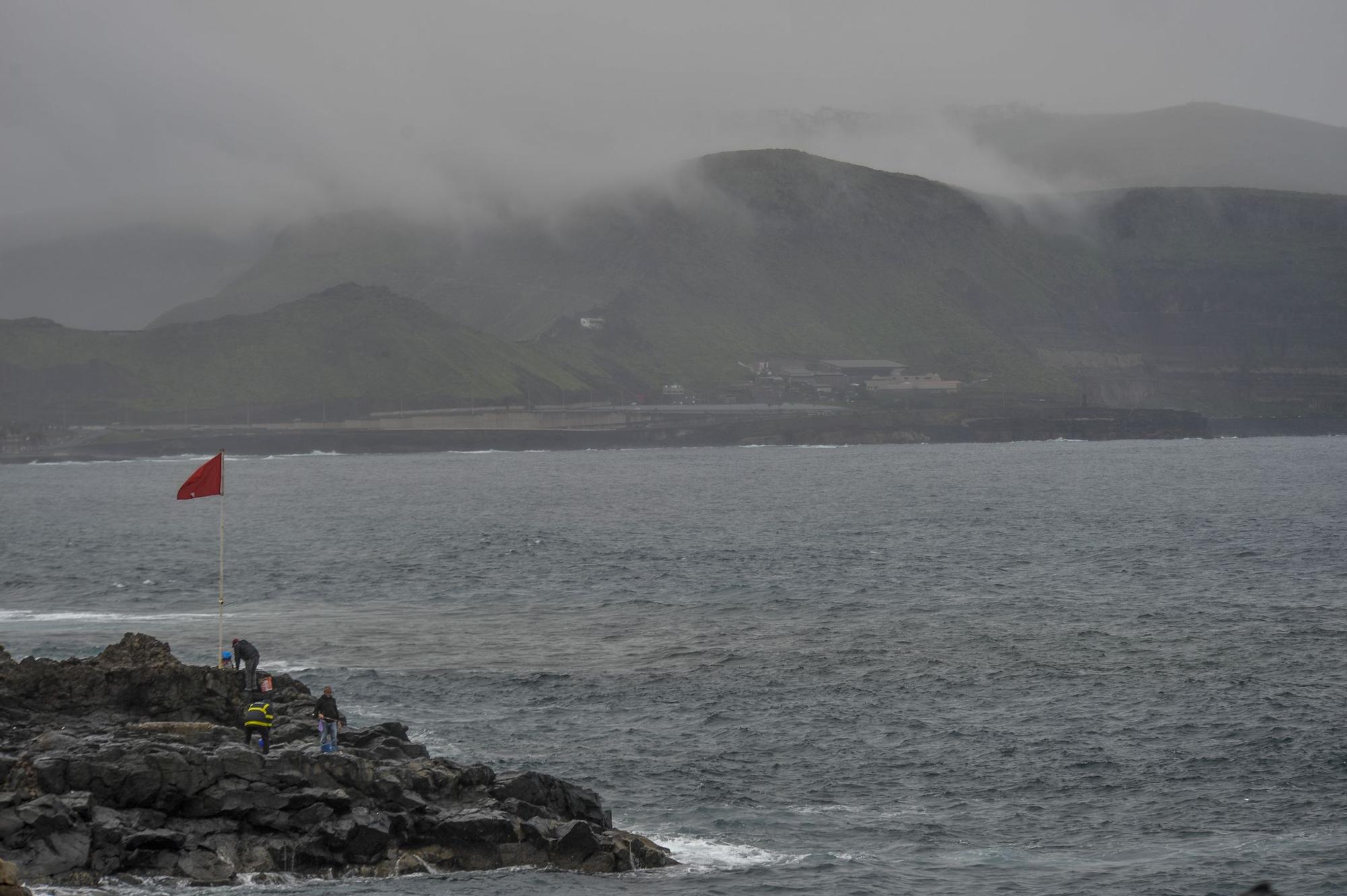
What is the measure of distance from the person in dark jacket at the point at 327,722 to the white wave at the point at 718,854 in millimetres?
6849

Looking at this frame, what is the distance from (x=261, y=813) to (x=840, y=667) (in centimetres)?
2465

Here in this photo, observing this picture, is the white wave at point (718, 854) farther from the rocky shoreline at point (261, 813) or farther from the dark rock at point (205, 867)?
the dark rock at point (205, 867)

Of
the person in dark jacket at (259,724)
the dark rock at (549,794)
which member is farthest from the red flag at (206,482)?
the dark rock at (549,794)

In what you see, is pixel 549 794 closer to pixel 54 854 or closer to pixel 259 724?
pixel 259 724

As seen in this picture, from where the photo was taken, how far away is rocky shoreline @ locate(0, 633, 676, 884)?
993 inches

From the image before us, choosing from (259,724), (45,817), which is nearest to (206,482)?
(259,724)

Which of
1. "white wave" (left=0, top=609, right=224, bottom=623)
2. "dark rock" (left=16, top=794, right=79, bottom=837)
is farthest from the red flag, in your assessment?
"white wave" (left=0, top=609, right=224, bottom=623)

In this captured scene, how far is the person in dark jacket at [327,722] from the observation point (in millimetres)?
30125

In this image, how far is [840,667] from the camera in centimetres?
4766

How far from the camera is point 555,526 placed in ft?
338

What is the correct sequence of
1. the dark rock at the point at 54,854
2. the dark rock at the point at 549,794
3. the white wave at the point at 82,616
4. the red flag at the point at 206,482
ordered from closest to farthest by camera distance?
the dark rock at the point at 54,854, the dark rock at the point at 549,794, the red flag at the point at 206,482, the white wave at the point at 82,616

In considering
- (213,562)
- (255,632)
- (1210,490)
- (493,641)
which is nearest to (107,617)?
(255,632)

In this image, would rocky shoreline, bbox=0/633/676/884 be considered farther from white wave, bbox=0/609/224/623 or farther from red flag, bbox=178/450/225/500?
white wave, bbox=0/609/224/623

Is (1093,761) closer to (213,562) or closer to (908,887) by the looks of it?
(908,887)
